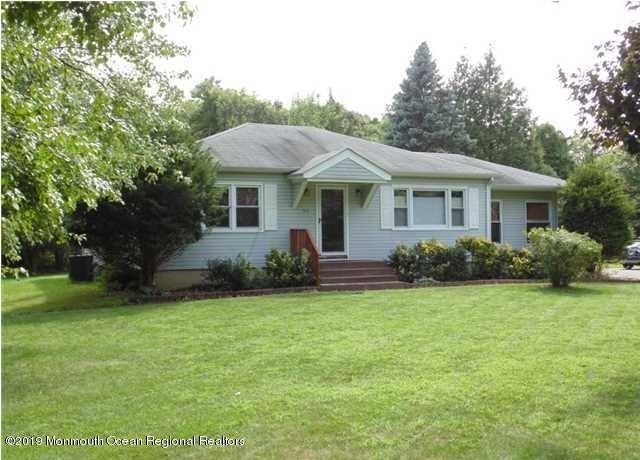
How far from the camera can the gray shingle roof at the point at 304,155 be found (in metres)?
15.9

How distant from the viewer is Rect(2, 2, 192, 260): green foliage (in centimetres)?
411

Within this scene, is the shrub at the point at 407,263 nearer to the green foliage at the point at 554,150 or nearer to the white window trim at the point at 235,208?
the white window trim at the point at 235,208

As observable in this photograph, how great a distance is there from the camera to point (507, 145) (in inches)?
1796

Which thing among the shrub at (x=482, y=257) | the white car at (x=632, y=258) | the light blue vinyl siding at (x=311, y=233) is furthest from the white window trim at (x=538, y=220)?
the white car at (x=632, y=258)

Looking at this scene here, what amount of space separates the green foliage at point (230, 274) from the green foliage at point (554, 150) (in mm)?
39107

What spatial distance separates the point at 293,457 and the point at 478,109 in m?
45.2

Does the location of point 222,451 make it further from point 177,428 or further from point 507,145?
point 507,145

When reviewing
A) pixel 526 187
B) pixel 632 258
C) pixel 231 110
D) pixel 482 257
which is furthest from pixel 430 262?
pixel 231 110

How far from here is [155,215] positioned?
12570mm

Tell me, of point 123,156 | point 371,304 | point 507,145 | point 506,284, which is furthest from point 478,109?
point 123,156

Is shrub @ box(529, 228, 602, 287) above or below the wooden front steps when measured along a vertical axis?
above

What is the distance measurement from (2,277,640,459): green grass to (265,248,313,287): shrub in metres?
3.84

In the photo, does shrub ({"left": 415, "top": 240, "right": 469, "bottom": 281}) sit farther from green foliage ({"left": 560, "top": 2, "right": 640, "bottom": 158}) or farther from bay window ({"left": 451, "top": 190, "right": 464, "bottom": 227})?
green foliage ({"left": 560, "top": 2, "right": 640, "bottom": 158})

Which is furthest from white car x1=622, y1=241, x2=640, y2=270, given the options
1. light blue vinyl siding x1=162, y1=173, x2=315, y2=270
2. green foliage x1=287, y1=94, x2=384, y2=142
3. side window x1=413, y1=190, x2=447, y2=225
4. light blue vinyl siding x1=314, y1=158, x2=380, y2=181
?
green foliage x1=287, y1=94, x2=384, y2=142
